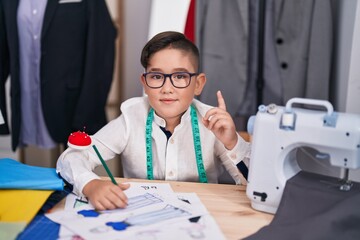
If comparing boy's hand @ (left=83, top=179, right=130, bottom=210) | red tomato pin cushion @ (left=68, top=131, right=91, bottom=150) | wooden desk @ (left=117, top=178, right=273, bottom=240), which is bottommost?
wooden desk @ (left=117, top=178, right=273, bottom=240)

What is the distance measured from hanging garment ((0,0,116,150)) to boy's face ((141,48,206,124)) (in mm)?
934

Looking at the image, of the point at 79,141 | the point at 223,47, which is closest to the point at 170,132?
the point at 79,141

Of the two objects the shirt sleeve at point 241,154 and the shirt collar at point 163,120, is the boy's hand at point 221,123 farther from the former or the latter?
the shirt collar at point 163,120

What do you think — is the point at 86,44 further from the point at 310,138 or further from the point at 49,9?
the point at 310,138

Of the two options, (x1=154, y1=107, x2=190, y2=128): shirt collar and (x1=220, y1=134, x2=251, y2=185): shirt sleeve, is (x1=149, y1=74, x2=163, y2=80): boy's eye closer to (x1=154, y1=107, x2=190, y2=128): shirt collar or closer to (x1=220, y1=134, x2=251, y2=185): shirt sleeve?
(x1=154, y1=107, x2=190, y2=128): shirt collar

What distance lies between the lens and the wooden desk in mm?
811

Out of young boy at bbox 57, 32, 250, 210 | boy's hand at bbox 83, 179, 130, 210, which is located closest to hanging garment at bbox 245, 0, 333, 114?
young boy at bbox 57, 32, 250, 210

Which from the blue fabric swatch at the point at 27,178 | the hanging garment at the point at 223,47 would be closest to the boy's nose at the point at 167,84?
the blue fabric swatch at the point at 27,178

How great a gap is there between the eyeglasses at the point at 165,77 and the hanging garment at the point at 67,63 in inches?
37.1

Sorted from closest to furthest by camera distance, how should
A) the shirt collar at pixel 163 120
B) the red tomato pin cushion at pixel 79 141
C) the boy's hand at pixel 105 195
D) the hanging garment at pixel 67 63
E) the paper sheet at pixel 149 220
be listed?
the paper sheet at pixel 149 220 → the boy's hand at pixel 105 195 → the red tomato pin cushion at pixel 79 141 → the shirt collar at pixel 163 120 → the hanging garment at pixel 67 63

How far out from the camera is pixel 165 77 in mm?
1084

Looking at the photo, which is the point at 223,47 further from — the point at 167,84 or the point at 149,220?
the point at 149,220

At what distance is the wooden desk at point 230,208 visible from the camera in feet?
2.66

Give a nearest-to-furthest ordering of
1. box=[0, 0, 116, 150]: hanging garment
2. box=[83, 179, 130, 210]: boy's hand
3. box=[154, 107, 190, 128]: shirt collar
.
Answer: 1. box=[83, 179, 130, 210]: boy's hand
2. box=[154, 107, 190, 128]: shirt collar
3. box=[0, 0, 116, 150]: hanging garment
